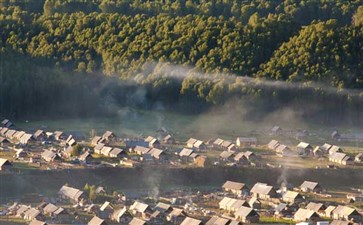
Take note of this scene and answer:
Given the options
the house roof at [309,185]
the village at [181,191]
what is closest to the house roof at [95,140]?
the village at [181,191]

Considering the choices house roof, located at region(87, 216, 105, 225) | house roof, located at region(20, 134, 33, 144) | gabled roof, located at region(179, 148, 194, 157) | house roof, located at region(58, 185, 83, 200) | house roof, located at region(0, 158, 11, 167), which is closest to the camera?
house roof, located at region(87, 216, 105, 225)

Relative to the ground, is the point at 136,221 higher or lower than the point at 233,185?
higher

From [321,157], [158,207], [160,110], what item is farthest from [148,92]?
[158,207]

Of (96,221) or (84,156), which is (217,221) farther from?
(84,156)

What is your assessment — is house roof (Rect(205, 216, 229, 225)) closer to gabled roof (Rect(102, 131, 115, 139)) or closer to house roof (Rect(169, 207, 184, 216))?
house roof (Rect(169, 207, 184, 216))

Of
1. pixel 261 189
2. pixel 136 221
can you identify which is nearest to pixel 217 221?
pixel 136 221

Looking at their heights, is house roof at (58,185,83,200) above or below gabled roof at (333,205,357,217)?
below

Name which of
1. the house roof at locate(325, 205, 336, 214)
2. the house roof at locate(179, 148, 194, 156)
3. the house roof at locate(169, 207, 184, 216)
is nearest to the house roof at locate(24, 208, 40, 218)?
the house roof at locate(169, 207, 184, 216)

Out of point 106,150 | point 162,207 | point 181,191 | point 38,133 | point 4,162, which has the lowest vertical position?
point 38,133

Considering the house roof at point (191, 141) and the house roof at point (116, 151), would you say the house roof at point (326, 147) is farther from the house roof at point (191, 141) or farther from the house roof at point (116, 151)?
the house roof at point (116, 151)
